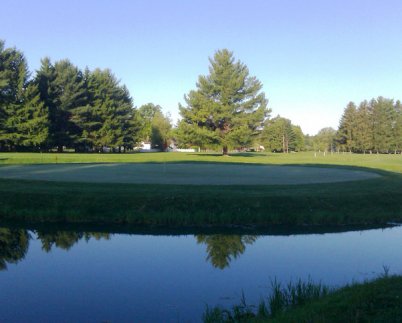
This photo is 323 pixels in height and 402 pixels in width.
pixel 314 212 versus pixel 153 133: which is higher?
pixel 153 133

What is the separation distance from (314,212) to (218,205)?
3.64m

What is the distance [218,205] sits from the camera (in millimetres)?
16797

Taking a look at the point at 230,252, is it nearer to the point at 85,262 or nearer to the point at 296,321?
the point at 85,262

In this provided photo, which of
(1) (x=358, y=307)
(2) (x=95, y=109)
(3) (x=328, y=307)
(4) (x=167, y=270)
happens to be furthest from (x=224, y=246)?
(2) (x=95, y=109)

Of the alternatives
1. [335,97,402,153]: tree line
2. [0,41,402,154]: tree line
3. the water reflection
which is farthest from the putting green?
[335,97,402,153]: tree line

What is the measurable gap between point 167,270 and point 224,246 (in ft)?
9.85

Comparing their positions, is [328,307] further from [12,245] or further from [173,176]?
[173,176]

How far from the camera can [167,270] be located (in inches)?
416

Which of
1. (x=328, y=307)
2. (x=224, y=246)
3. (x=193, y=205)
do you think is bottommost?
(x=224, y=246)

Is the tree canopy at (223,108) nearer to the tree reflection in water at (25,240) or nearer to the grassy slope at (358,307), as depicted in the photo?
the tree reflection in water at (25,240)

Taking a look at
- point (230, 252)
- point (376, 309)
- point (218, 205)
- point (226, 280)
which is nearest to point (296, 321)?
point (376, 309)

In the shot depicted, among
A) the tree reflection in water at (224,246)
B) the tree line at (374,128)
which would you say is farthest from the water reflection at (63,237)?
the tree line at (374,128)

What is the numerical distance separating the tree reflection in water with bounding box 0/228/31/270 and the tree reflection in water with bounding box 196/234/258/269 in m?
5.05

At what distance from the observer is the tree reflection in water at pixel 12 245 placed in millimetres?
11453
